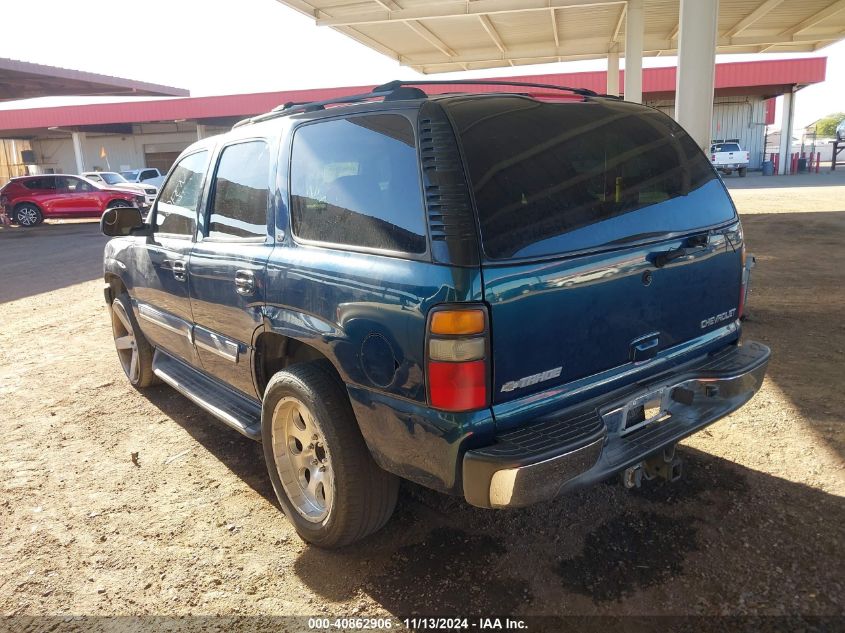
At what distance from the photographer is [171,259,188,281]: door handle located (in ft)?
12.3

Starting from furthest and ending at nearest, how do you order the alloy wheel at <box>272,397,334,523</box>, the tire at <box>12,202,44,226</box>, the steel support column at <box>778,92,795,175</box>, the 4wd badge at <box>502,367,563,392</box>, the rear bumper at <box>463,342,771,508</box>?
the steel support column at <box>778,92,795,175</box>
the tire at <box>12,202,44,226</box>
the alloy wheel at <box>272,397,334,523</box>
the 4wd badge at <box>502,367,563,392</box>
the rear bumper at <box>463,342,771,508</box>

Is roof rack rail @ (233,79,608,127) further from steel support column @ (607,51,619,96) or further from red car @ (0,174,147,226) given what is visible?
red car @ (0,174,147,226)

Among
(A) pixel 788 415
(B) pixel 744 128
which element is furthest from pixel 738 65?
(A) pixel 788 415

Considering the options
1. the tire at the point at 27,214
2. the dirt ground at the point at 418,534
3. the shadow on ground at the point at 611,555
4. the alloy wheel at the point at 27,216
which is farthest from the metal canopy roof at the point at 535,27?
the alloy wheel at the point at 27,216

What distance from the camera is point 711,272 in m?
2.99

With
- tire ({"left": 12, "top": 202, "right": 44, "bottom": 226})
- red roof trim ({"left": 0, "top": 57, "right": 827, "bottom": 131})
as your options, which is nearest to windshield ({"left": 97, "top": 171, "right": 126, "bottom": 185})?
tire ({"left": 12, "top": 202, "right": 44, "bottom": 226})

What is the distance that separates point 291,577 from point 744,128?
1647 inches

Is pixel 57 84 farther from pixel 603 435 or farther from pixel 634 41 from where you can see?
pixel 603 435

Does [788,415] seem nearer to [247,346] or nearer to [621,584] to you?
[621,584]

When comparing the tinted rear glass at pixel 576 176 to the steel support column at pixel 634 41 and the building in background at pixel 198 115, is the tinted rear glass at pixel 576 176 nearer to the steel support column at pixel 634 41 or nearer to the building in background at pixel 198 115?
the steel support column at pixel 634 41

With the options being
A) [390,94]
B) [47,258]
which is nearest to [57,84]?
[47,258]

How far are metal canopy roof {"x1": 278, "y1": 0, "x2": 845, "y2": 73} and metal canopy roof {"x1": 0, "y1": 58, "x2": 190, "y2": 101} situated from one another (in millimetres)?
12399

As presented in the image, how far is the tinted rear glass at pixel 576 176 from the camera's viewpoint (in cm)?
235

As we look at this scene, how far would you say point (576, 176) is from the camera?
2607 mm
